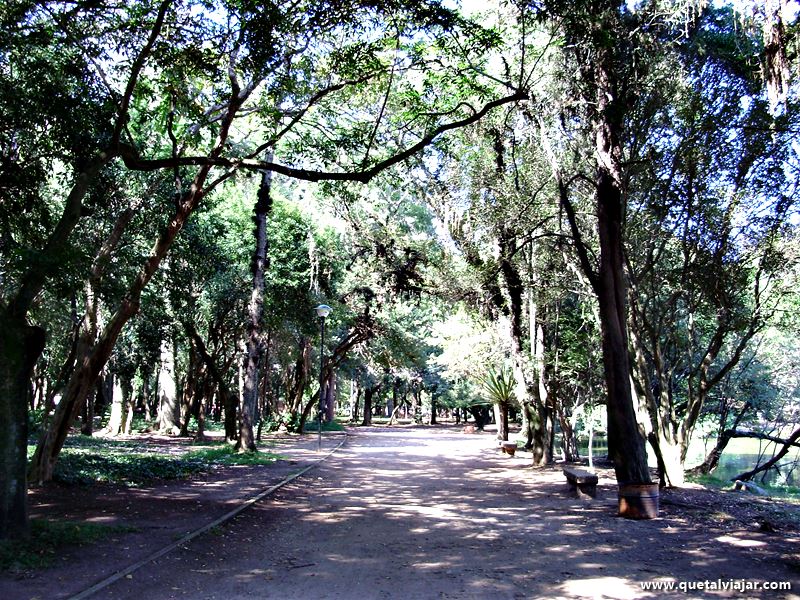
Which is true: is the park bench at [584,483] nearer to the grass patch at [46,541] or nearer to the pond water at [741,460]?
the pond water at [741,460]

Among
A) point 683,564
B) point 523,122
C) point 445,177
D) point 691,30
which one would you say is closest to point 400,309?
point 445,177

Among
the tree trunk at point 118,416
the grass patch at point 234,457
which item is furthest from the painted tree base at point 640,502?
the tree trunk at point 118,416

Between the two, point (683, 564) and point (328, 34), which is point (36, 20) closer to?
point (328, 34)

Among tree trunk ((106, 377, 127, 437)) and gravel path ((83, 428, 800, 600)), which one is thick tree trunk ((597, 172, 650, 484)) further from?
tree trunk ((106, 377, 127, 437))

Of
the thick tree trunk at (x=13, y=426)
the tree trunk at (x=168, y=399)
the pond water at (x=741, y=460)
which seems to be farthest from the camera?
the tree trunk at (x=168, y=399)

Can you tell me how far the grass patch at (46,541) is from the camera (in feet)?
19.6

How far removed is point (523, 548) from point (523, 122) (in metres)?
9.16

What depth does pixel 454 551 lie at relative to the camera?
7273mm

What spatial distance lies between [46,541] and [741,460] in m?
32.5

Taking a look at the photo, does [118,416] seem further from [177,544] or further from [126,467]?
[177,544]

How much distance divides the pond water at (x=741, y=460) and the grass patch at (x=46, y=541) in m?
14.5

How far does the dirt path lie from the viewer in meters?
5.74

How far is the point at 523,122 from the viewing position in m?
13.7

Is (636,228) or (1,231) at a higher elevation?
(636,228)
